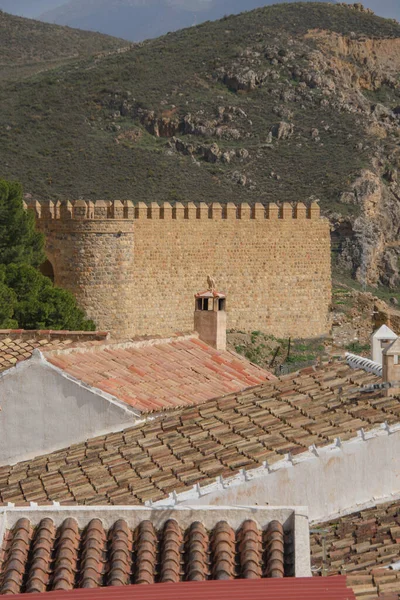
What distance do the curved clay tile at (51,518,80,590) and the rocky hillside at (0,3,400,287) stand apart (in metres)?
39.0

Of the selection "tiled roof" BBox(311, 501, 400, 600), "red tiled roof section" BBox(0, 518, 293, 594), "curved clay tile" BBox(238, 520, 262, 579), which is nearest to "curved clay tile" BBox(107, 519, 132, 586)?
"red tiled roof section" BBox(0, 518, 293, 594)

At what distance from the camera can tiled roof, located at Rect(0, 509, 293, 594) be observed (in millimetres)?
8461

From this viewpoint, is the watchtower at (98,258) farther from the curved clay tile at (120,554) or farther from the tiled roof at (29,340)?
the curved clay tile at (120,554)

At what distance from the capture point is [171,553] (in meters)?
8.68

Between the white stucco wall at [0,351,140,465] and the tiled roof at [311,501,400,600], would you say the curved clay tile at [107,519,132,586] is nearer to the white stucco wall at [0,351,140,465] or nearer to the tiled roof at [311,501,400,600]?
the tiled roof at [311,501,400,600]

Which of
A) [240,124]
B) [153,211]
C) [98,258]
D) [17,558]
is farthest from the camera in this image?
[240,124]

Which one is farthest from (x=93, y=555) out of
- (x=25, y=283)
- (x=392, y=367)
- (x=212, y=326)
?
(x=25, y=283)

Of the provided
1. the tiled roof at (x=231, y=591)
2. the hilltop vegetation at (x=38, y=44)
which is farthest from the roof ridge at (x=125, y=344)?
the hilltop vegetation at (x=38, y=44)

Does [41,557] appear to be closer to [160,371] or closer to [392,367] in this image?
[392,367]

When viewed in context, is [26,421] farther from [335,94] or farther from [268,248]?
[335,94]

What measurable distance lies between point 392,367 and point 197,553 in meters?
3.24

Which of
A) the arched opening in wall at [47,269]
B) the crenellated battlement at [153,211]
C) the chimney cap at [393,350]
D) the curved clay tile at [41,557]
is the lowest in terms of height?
the arched opening in wall at [47,269]

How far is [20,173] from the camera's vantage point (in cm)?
5162

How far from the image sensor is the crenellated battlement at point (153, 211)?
3275cm
